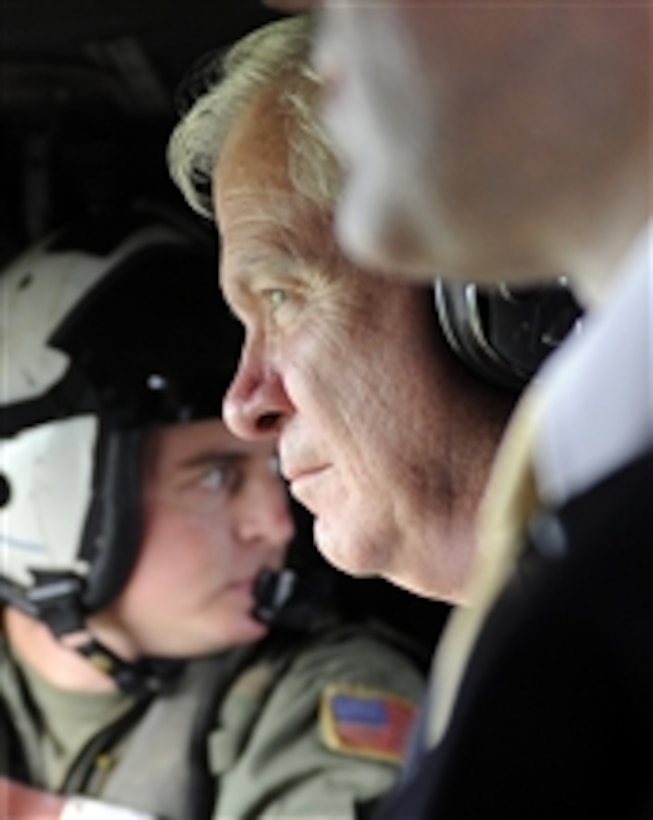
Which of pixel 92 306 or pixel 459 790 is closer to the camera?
pixel 459 790

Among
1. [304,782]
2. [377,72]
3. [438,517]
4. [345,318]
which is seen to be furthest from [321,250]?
[304,782]

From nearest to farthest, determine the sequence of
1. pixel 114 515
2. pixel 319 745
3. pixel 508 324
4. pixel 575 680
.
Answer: pixel 575 680 < pixel 508 324 < pixel 319 745 < pixel 114 515

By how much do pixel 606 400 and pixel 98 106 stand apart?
1.68 metres

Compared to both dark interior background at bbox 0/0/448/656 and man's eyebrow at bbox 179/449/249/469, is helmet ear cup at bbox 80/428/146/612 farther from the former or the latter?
dark interior background at bbox 0/0/448/656

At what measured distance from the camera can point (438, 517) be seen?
125cm

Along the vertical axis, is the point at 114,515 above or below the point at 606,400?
below

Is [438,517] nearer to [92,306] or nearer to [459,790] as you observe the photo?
[459,790]

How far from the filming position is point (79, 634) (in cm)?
234

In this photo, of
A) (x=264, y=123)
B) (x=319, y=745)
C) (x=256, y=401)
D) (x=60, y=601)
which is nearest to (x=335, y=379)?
(x=256, y=401)

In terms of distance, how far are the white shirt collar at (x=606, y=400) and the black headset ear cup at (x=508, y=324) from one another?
18.3 inches

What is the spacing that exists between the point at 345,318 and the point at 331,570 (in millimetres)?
1065

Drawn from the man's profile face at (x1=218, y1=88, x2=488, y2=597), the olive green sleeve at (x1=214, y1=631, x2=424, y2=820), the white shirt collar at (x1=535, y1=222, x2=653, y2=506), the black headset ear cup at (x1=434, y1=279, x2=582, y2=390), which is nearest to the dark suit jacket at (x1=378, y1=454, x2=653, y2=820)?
the white shirt collar at (x1=535, y1=222, x2=653, y2=506)

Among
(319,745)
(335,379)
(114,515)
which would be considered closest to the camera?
(335,379)

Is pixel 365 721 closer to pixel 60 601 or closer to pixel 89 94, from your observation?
pixel 60 601
